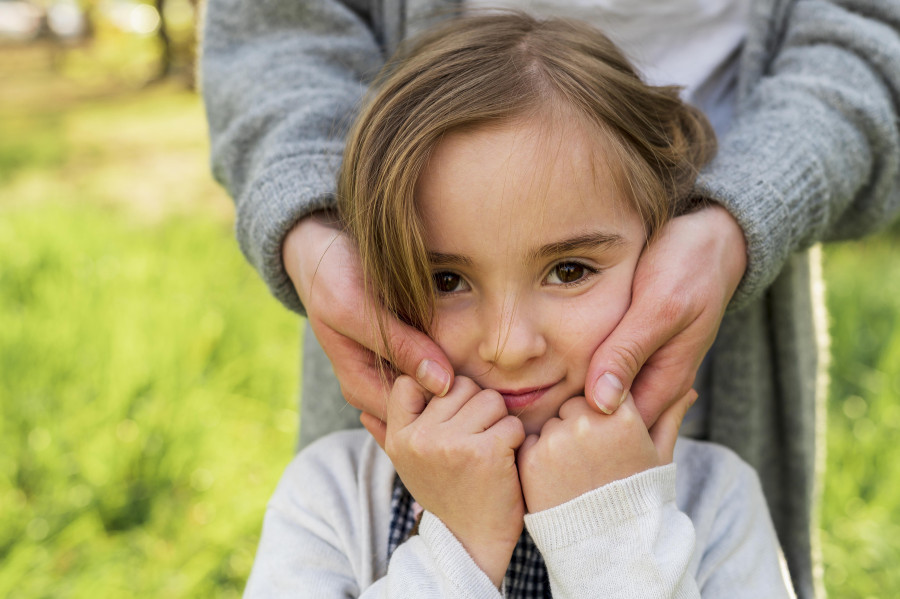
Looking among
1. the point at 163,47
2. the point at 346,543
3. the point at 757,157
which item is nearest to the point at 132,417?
the point at 346,543

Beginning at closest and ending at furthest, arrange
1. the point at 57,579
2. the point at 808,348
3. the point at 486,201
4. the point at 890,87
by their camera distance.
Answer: the point at 486,201, the point at 890,87, the point at 808,348, the point at 57,579

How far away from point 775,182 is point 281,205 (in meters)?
0.80

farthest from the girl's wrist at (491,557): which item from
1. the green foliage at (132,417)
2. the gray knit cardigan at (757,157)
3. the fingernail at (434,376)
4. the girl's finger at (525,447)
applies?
the green foliage at (132,417)

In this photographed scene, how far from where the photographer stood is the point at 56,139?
24.9 ft

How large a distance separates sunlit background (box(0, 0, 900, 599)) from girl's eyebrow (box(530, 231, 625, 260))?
167 centimetres

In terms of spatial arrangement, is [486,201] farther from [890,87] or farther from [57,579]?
[57,579]

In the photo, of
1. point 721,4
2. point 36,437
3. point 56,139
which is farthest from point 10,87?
point 721,4

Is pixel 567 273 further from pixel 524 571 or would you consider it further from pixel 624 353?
pixel 524 571

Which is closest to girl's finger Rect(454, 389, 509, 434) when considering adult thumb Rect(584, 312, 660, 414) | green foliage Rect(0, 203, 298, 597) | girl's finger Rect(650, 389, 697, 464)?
adult thumb Rect(584, 312, 660, 414)

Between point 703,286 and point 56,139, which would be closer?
point 703,286

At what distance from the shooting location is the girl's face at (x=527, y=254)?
1111 mm

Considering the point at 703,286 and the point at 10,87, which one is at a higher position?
the point at 703,286

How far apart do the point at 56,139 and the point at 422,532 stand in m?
7.76

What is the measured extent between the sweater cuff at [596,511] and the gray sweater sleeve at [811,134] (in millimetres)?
394
